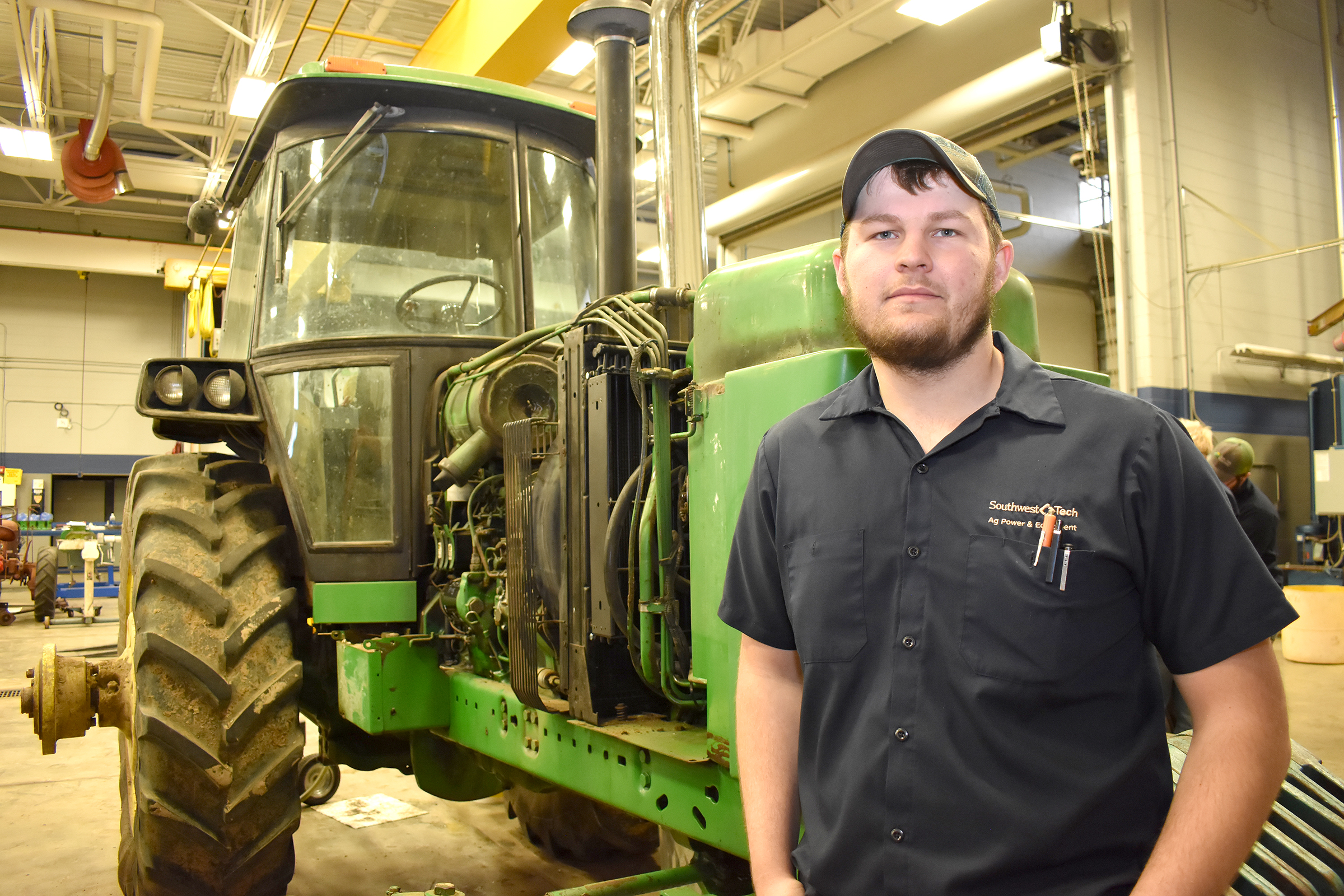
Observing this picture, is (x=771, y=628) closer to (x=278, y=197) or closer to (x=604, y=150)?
(x=604, y=150)

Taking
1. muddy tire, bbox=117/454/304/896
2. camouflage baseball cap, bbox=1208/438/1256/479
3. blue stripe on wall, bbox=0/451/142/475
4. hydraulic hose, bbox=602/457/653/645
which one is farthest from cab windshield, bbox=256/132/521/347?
blue stripe on wall, bbox=0/451/142/475

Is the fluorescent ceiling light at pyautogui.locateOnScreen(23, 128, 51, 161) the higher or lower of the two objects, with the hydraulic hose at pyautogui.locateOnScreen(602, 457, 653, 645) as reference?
higher

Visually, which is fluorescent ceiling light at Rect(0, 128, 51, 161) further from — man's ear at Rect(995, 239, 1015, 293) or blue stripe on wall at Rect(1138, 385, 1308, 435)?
man's ear at Rect(995, 239, 1015, 293)

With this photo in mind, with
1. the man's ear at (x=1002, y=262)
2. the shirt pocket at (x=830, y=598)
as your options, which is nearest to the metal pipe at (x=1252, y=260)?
the man's ear at (x=1002, y=262)

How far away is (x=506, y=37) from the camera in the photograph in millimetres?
5105

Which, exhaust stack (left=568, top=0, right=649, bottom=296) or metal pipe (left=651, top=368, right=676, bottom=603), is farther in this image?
exhaust stack (left=568, top=0, right=649, bottom=296)

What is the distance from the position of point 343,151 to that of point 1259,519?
398 centimetres

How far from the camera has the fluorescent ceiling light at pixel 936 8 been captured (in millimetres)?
8742

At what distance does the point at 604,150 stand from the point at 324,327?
3.54 ft

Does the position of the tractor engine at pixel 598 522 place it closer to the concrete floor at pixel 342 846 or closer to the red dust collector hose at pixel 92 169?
the concrete floor at pixel 342 846

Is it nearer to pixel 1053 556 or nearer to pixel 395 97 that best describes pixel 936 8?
pixel 395 97

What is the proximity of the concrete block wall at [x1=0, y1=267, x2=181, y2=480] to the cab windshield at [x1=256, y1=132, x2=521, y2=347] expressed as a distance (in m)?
17.1

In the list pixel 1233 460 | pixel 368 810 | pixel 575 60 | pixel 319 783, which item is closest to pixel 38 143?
pixel 575 60

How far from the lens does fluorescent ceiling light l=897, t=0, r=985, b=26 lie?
8.74m
